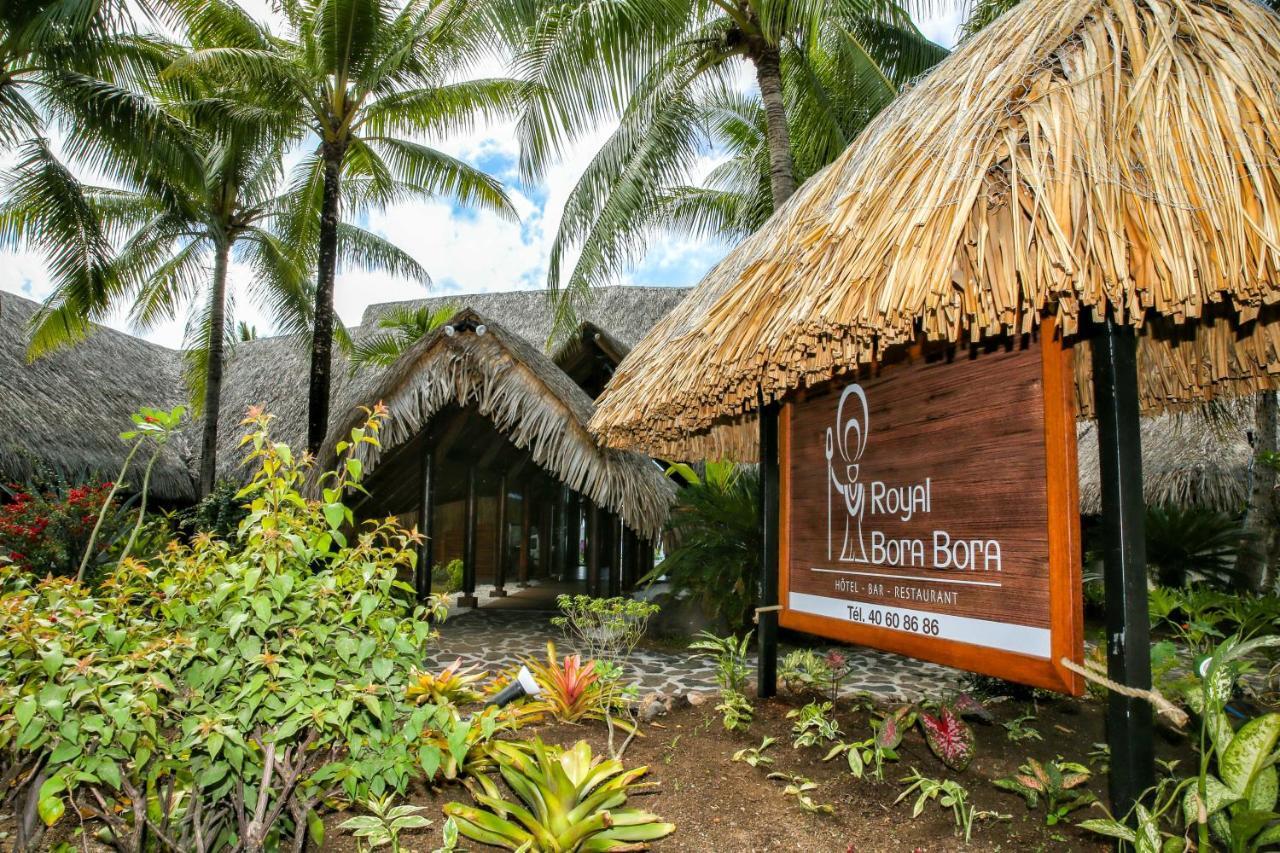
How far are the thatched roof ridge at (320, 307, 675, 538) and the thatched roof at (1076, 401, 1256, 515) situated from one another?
230 inches

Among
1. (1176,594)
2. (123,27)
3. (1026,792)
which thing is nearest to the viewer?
(1026,792)

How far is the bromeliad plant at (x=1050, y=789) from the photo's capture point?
232 centimetres

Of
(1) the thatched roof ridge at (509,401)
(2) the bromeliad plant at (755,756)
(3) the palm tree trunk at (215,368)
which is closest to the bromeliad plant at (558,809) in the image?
(2) the bromeliad plant at (755,756)

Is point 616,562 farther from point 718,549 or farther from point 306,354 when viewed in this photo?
point 306,354

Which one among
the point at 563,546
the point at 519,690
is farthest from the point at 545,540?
the point at 519,690

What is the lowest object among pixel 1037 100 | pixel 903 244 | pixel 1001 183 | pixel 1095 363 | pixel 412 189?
pixel 1095 363

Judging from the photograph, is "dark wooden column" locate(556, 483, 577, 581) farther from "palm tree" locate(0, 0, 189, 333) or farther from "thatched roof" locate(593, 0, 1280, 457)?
"thatched roof" locate(593, 0, 1280, 457)

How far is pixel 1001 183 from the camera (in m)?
2.20

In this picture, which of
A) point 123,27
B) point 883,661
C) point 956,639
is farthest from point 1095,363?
point 123,27

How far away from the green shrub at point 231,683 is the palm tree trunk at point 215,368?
10.8m

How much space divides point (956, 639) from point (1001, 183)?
4.70 ft

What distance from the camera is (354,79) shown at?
9.69 meters

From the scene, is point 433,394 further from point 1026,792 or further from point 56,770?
point 1026,792

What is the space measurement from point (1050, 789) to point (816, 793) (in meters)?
0.73
